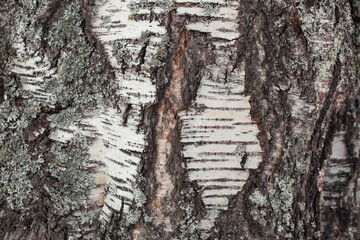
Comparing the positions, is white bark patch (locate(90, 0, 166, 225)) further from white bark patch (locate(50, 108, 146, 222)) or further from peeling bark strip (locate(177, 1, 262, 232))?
peeling bark strip (locate(177, 1, 262, 232))

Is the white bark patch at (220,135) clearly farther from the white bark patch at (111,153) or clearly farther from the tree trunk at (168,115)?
the white bark patch at (111,153)

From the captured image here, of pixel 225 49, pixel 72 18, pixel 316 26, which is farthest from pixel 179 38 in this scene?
pixel 316 26

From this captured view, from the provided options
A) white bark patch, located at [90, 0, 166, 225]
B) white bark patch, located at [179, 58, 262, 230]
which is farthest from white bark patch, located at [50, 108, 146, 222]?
white bark patch, located at [179, 58, 262, 230]

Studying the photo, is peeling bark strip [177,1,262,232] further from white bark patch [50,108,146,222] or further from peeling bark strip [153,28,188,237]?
white bark patch [50,108,146,222]

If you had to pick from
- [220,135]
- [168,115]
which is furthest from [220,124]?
[168,115]

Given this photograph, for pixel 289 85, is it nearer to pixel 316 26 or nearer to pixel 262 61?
pixel 262 61

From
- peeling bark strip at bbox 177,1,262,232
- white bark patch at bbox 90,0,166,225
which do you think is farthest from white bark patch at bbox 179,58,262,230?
white bark patch at bbox 90,0,166,225

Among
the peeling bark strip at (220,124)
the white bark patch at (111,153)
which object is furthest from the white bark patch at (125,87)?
the peeling bark strip at (220,124)

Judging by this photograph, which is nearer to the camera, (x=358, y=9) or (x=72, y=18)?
(x=72, y=18)
